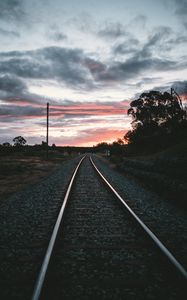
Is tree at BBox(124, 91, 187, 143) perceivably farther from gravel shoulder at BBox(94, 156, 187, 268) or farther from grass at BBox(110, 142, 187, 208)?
gravel shoulder at BBox(94, 156, 187, 268)

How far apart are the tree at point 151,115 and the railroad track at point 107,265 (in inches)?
1991

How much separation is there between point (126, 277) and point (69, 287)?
2.75 ft

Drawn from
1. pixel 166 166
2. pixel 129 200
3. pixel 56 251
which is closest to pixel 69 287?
pixel 56 251

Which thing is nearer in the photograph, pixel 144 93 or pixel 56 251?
pixel 56 251

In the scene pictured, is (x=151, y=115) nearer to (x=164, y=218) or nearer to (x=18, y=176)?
(x=18, y=176)

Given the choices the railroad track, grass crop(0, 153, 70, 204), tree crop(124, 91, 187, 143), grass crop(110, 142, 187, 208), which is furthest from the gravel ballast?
tree crop(124, 91, 187, 143)

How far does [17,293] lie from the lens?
11.0ft

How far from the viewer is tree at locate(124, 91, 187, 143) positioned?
2215 inches

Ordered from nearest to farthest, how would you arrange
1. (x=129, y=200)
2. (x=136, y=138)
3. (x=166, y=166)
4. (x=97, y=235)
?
(x=97, y=235) < (x=129, y=200) < (x=166, y=166) < (x=136, y=138)

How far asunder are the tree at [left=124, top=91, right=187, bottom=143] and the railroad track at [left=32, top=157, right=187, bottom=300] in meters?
50.6

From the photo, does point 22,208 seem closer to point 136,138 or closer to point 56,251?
point 56,251

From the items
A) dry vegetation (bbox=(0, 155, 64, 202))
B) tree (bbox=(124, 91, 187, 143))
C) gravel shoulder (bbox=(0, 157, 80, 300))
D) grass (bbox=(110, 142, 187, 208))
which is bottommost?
dry vegetation (bbox=(0, 155, 64, 202))

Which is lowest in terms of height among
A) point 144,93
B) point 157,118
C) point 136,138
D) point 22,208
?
point 22,208

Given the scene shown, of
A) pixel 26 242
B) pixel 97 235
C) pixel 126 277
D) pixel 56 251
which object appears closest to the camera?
pixel 126 277
